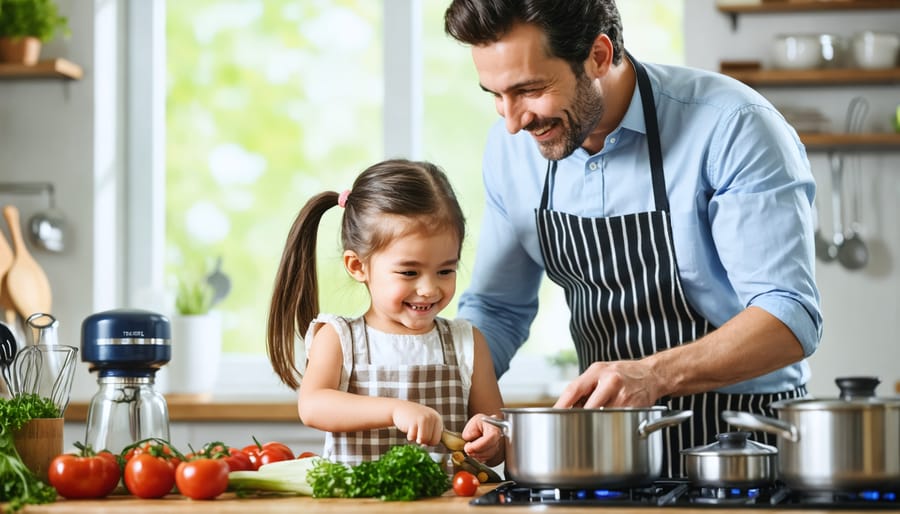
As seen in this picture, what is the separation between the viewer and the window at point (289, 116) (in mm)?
4148

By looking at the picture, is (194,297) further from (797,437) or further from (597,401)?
(797,437)

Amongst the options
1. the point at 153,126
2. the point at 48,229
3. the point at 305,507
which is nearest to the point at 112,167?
the point at 153,126

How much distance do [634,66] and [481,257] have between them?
1.63 ft

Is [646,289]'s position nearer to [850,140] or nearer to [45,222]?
[850,140]

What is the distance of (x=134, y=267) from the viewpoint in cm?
421

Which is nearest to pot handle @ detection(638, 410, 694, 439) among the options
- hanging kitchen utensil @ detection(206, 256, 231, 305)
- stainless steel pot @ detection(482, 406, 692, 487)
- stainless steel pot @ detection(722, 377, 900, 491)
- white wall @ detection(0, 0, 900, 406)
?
stainless steel pot @ detection(482, 406, 692, 487)

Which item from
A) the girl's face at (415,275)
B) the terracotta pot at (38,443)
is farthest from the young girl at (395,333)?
the terracotta pot at (38,443)

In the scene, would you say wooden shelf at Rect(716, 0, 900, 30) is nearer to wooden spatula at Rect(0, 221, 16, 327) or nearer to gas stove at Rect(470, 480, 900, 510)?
wooden spatula at Rect(0, 221, 16, 327)

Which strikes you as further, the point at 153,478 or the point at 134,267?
the point at 134,267

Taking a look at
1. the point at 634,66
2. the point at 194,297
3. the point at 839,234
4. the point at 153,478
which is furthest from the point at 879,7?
the point at 153,478

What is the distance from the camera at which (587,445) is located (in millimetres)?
1419

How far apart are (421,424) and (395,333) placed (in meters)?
0.39

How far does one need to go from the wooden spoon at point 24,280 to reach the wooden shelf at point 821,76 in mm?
2392

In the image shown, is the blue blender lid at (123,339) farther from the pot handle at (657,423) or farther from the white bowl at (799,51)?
the white bowl at (799,51)
